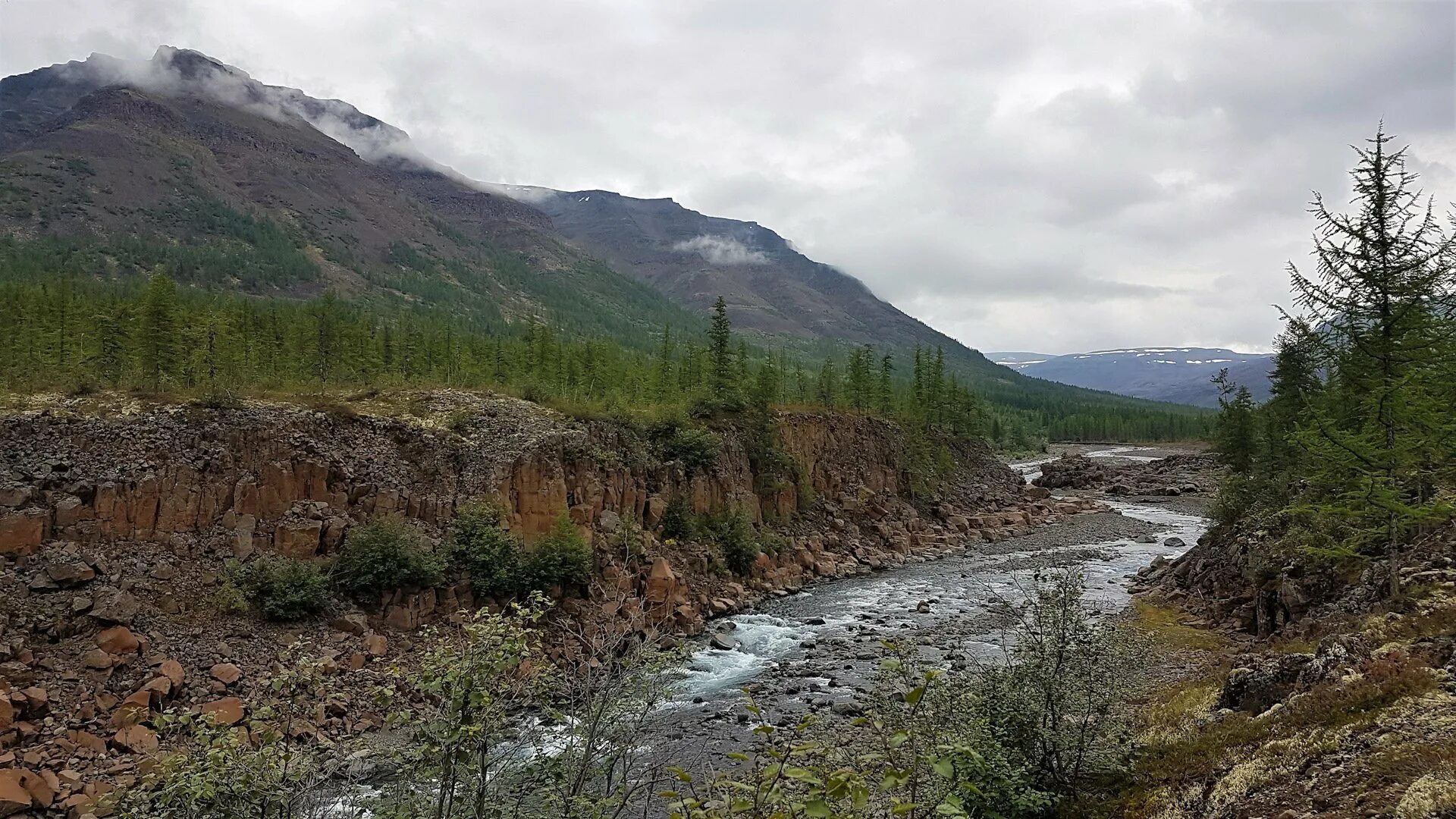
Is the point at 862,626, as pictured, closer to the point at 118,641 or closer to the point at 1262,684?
the point at 1262,684

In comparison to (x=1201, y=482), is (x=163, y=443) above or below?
above

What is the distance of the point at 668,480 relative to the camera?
126 feet

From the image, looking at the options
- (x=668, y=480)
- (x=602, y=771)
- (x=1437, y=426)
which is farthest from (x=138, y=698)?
(x=1437, y=426)

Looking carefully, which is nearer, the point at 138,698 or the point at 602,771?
the point at 602,771

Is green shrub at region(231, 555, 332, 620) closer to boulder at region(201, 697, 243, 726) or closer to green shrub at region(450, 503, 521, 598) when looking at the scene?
boulder at region(201, 697, 243, 726)

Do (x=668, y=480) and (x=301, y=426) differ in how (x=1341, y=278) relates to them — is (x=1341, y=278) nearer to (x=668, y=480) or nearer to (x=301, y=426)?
(x=668, y=480)

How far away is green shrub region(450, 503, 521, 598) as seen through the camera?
26.5 metres

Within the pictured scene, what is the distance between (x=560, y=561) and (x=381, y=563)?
6.54m

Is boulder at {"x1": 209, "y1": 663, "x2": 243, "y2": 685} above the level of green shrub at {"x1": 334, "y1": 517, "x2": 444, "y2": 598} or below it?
below

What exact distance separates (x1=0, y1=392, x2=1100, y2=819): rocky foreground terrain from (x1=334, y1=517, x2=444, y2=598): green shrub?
23.6 inches

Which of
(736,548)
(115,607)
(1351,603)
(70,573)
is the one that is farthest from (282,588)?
(1351,603)

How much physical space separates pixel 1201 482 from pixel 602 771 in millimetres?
101388

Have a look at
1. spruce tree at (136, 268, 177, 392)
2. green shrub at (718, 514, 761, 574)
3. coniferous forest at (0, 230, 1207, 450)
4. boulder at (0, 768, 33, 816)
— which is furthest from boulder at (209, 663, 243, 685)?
green shrub at (718, 514, 761, 574)

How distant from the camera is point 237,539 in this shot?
23469 millimetres
